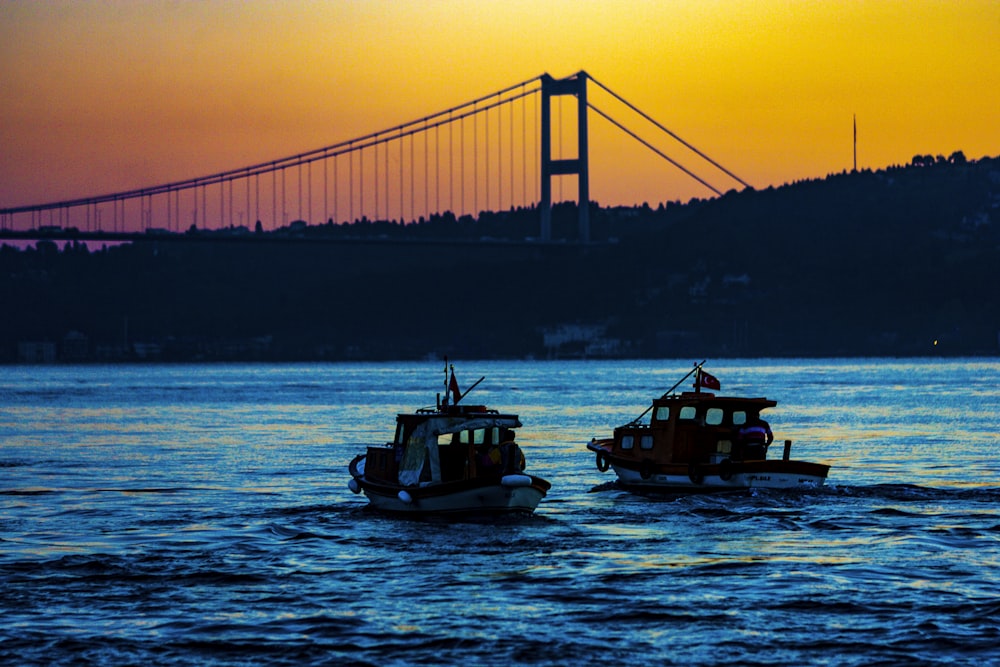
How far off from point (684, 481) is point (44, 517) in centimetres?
1510

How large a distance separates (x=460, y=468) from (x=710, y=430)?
Result: 8.03m

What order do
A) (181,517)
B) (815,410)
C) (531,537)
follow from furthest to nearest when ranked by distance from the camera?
(815,410), (181,517), (531,537)

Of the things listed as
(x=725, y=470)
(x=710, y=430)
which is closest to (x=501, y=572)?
(x=725, y=470)

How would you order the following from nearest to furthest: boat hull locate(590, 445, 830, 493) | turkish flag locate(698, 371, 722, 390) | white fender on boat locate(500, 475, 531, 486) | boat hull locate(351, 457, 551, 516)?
white fender on boat locate(500, 475, 531, 486), boat hull locate(351, 457, 551, 516), boat hull locate(590, 445, 830, 493), turkish flag locate(698, 371, 722, 390)

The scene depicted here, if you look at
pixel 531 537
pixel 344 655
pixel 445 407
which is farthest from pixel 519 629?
pixel 445 407

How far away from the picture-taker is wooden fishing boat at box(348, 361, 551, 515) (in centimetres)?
3175

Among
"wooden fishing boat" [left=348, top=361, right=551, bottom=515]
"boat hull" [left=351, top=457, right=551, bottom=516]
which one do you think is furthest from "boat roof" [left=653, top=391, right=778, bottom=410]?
"boat hull" [left=351, top=457, right=551, bottom=516]

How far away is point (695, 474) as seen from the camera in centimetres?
3794

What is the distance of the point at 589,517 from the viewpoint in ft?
113

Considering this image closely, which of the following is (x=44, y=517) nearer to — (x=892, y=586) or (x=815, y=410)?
(x=892, y=586)

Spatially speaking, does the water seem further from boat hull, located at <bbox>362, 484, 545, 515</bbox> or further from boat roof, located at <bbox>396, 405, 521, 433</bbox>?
boat roof, located at <bbox>396, 405, 521, 433</bbox>

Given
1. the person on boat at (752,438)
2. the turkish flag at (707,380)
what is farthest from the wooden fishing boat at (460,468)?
the person on boat at (752,438)

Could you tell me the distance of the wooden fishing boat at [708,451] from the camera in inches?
1471

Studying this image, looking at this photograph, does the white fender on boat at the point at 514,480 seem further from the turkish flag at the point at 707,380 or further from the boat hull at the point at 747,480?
the turkish flag at the point at 707,380
